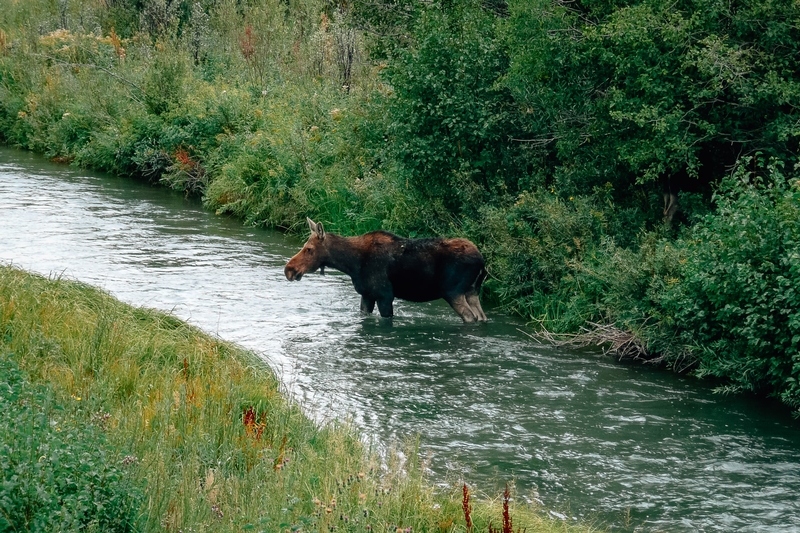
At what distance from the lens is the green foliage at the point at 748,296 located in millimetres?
10570

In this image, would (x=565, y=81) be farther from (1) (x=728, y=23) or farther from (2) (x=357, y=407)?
(2) (x=357, y=407)

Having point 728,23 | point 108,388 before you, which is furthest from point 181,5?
point 108,388

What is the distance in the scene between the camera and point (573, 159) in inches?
631

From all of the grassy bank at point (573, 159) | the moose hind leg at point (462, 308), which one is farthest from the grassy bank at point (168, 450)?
the grassy bank at point (573, 159)

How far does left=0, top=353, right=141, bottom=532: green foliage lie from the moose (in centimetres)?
800

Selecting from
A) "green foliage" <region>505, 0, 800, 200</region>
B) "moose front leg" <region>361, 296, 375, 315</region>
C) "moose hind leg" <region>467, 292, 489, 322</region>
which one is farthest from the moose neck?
"green foliage" <region>505, 0, 800, 200</region>

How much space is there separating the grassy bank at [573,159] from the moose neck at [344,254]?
2.30m

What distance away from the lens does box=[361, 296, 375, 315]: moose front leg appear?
14.5 meters

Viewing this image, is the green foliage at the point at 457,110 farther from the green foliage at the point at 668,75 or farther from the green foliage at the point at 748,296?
the green foliage at the point at 748,296

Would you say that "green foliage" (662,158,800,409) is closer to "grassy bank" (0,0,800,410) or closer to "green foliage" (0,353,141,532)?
"grassy bank" (0,0,800,410)

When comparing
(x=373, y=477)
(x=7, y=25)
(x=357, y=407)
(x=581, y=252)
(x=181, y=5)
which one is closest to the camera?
(x=373, y=477)

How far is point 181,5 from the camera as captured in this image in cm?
3509

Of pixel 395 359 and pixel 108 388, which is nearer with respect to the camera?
pixel 108 388

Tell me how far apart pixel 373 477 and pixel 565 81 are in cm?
937
